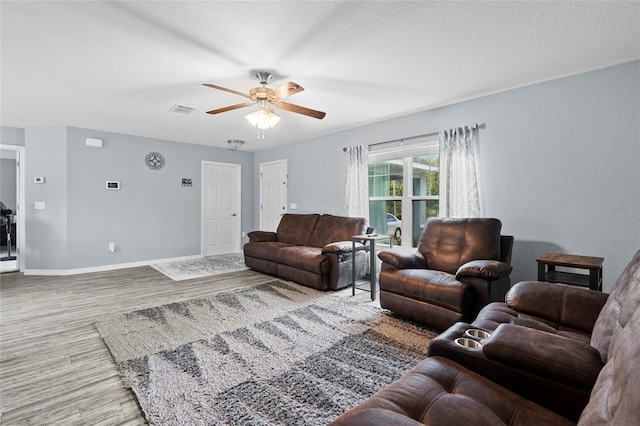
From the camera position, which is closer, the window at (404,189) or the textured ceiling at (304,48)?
the textured ceiling at (304,48)

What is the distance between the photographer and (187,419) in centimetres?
160

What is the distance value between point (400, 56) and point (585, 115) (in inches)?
76.7

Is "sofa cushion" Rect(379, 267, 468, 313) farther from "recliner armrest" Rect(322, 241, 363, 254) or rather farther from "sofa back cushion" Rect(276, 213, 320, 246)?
"sofa back cushion" Rect(276, 213, 320, 246)

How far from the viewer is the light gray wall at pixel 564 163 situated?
8.91 ft

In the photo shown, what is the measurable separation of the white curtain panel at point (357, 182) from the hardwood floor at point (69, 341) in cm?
184

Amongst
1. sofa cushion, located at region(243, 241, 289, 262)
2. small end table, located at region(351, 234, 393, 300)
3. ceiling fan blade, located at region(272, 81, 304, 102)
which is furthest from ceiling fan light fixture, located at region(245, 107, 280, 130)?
sofa cushion, located at region(243, 241, 289, 262)

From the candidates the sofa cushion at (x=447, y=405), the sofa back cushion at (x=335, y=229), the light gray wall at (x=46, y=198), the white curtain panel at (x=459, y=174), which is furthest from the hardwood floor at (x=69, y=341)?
the white curtain panel at (x=459, y=174)

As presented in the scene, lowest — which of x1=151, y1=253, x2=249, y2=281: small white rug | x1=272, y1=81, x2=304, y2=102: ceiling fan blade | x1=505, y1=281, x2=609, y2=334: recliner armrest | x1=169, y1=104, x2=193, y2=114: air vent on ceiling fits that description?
x1=151, y1=253, x2=249, y2=281: small white rug

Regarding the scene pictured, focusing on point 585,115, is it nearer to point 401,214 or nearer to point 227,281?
point 401,214

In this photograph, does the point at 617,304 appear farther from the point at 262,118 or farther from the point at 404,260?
the point at 262,118

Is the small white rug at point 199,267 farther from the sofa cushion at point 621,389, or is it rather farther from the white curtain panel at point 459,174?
the sofa cushion at point 621,389

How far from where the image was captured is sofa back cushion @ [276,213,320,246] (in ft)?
16.8

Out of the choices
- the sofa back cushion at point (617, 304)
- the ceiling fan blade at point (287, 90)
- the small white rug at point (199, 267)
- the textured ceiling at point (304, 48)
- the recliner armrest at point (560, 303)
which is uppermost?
the textured ceiling at point (304, 48)

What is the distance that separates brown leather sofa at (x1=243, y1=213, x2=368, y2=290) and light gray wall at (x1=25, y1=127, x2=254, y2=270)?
6.65 ft
